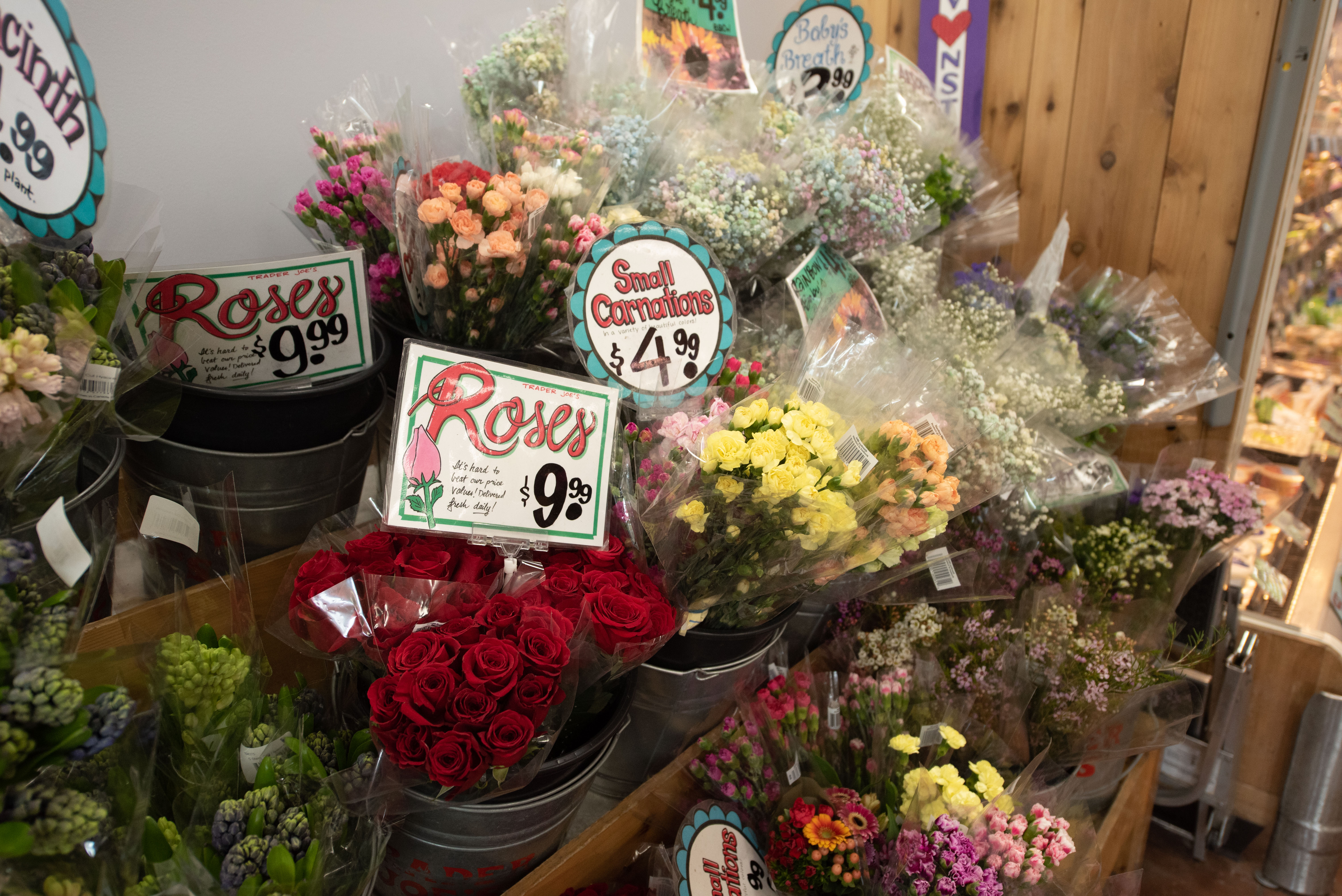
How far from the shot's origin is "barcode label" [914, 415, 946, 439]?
1101mm

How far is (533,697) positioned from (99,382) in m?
0.55

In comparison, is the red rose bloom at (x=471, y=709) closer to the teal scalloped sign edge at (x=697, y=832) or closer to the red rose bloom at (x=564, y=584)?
the red rose bloom at (x=564, y=584)

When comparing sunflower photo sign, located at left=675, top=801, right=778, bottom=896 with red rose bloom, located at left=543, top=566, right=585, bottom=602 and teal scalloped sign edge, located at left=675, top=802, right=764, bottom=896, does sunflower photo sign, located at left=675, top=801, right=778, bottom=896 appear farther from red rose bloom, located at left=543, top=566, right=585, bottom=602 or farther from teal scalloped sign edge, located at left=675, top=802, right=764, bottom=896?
red rose bloom, located at left=543, top=566, right=585, bottom=602

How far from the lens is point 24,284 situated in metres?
0.75

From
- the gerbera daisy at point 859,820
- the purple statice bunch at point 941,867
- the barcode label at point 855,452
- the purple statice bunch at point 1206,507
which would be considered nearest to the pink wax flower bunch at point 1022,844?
the purple statice bunch at point 941,867

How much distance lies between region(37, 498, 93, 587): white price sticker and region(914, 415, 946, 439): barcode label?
3.12ft

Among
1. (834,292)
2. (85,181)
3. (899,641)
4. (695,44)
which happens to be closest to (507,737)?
(85,181)

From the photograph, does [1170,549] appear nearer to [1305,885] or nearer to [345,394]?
[1305,885]

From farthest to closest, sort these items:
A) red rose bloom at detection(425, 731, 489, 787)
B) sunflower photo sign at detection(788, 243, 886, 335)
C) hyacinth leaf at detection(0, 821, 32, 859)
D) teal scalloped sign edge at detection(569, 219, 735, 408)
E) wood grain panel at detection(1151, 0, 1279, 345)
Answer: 1. wood grain panel at detection(1151, 0, 1279, 345)
2. sunflower photo sign at detection(788, 243, 886, 335)
3. teal scalloped sign edge at detection(569, 219, 735, 408)
4. red rose bloom at detection(425, 731, 489, 787)
5. hyacinth leaf at detection(0, 821, 32, 859)

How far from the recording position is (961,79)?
7.48 ft

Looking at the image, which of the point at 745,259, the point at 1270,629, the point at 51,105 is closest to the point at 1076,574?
the point at 1270,629

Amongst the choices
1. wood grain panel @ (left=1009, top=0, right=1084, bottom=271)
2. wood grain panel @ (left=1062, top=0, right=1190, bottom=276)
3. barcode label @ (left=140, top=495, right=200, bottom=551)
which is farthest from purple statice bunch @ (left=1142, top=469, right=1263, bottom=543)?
barcode label @ (left=140, top=495, right=200, bottom=551)

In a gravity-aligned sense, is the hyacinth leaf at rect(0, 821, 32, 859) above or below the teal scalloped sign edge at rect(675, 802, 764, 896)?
above

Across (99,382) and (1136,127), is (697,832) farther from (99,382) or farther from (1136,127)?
(1136,127)
